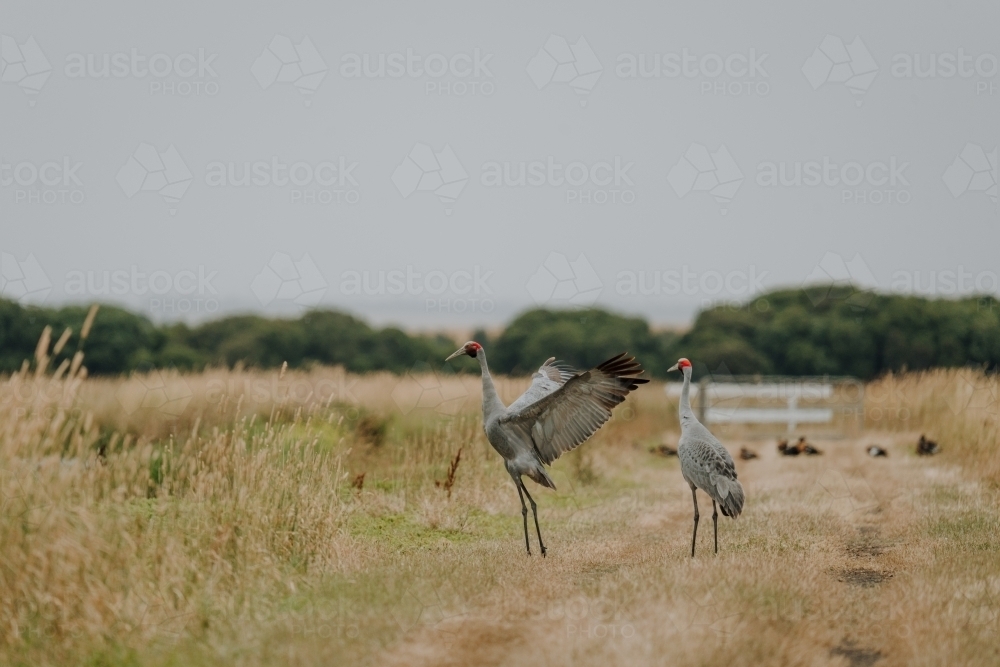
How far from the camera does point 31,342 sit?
102ft

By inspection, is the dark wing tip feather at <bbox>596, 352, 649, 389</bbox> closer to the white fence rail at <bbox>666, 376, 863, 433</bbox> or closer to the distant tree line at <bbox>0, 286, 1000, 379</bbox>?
the white fence rail at <bbox>666, 376, 863, 433</bbox>

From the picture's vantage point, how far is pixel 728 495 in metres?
7.96

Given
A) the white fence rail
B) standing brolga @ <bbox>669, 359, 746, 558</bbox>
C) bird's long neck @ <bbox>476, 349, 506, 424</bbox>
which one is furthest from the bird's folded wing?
A: the white fence rail

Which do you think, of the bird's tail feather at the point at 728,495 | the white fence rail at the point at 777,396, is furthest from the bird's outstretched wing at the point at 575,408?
the white fence rail at the point at 777,396

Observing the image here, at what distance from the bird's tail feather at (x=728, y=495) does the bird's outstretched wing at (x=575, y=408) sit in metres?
1.17

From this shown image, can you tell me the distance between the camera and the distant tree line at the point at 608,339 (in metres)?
31.6

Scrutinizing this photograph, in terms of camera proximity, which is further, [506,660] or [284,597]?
[284,597]

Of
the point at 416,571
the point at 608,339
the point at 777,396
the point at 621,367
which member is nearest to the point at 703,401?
the point at 777,396

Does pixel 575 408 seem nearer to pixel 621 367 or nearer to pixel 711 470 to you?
pixel 621 367

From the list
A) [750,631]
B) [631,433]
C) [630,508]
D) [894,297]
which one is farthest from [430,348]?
[750,631]

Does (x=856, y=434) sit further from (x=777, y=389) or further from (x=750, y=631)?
(x=750, y=631)

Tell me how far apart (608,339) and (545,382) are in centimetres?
3209

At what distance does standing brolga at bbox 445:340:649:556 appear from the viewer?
23.9 ft

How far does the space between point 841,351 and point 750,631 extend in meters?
31.4
